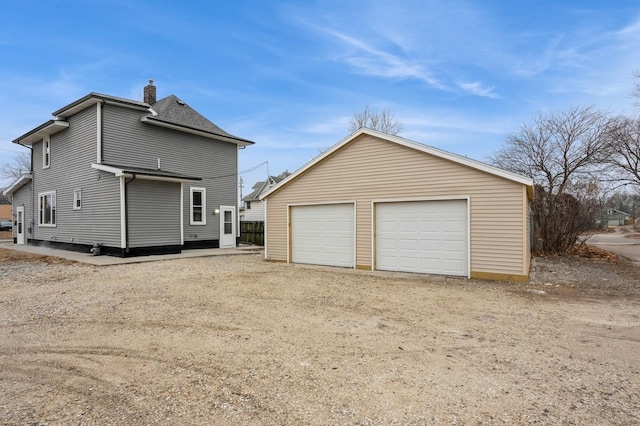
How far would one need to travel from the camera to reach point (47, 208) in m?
16.5

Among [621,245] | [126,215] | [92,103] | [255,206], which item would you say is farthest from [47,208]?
[621,245]

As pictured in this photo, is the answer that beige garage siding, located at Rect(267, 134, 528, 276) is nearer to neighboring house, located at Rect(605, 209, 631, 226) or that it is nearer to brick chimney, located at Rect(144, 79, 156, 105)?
brick chimney, located at Rect(144, 79, 156, 105)

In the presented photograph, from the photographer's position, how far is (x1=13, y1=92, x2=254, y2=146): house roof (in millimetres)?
13232

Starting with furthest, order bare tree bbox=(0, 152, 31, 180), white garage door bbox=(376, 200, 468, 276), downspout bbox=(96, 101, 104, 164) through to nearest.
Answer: bare tree bbox=(0, 152, 31, 180) < downspout bbox=(96, 101, 104, 164) < white garage door bbox=(376, 200, 468, 276)

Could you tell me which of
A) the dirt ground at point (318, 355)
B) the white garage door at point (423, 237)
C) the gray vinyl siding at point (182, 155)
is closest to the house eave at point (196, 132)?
the gray vinyl siding at point (182, 155)

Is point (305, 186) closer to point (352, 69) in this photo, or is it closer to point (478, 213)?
point (478, 213)

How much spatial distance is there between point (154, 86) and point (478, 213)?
16359 millimetres

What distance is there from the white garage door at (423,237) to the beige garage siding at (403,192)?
26 centimetres

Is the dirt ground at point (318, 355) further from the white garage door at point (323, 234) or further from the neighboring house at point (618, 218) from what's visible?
the neighboring house at point (618, 218)

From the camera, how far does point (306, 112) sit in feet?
76.7

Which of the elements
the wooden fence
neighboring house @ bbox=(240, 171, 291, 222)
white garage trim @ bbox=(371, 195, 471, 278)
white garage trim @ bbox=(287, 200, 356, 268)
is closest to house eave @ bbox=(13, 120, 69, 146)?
the wooden fence

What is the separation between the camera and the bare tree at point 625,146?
55.1ft

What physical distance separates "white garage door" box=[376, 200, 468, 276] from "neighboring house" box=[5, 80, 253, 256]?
8.47m

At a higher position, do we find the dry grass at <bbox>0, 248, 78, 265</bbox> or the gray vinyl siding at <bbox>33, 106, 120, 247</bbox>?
the gray vinyl siding at <bbox>33, 106, 120, 247</bbox>
